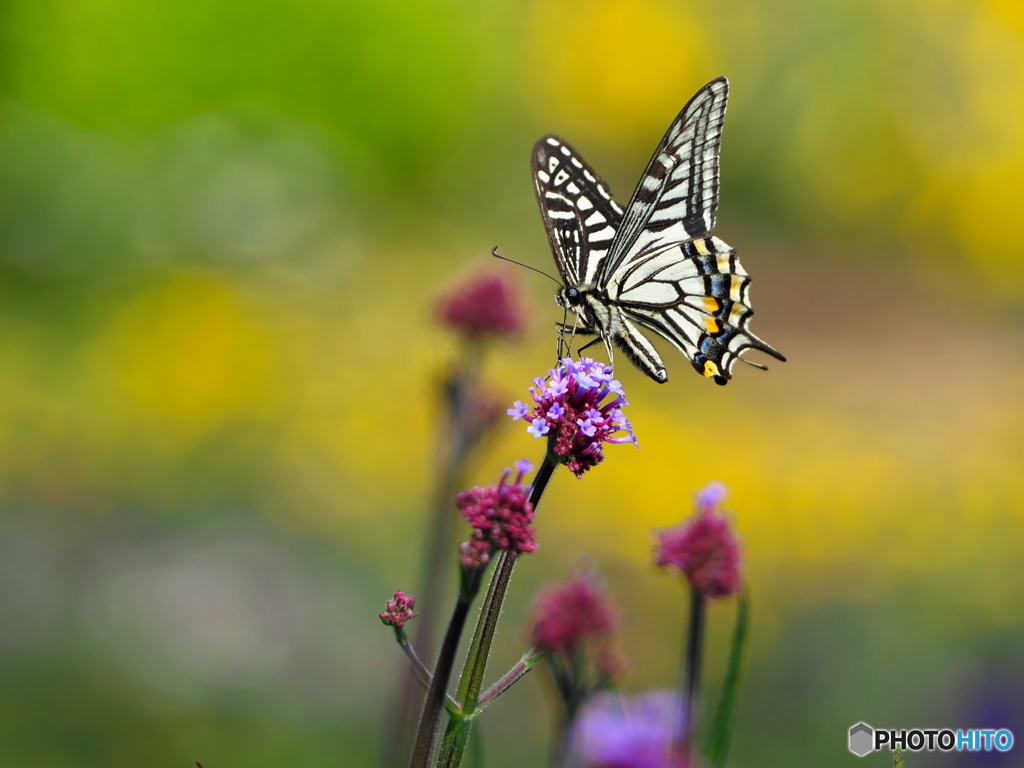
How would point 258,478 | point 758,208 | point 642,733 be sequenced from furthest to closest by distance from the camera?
point 758,208, point 258,478, point 642,733

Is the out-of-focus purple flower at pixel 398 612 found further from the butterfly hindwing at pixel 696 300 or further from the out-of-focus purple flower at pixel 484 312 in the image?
the out-of-focus purple flower at pixel 484 312

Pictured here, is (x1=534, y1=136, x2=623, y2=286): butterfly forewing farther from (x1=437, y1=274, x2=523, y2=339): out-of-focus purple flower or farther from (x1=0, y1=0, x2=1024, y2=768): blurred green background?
(x1=0, y1=0, x2=1024, y2=768): blurred green background

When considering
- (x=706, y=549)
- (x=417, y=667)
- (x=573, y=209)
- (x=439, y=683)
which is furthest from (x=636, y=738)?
(x=573, y=209)

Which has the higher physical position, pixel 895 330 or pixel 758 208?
pixel 758 208

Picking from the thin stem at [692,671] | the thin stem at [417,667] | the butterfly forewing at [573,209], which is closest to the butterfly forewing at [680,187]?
the butterfly forewing at [573,209]

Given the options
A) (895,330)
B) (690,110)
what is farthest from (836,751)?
(895,330)

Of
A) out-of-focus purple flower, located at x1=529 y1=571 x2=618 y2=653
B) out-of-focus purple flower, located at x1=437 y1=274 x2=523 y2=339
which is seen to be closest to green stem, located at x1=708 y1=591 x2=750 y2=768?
out-of-focus purple flower, located at x1=529 y1=571 x2=618 y2=653

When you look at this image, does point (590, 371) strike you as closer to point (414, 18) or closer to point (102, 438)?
point (102, 438)

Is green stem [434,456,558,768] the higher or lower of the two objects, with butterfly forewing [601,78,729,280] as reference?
lower
